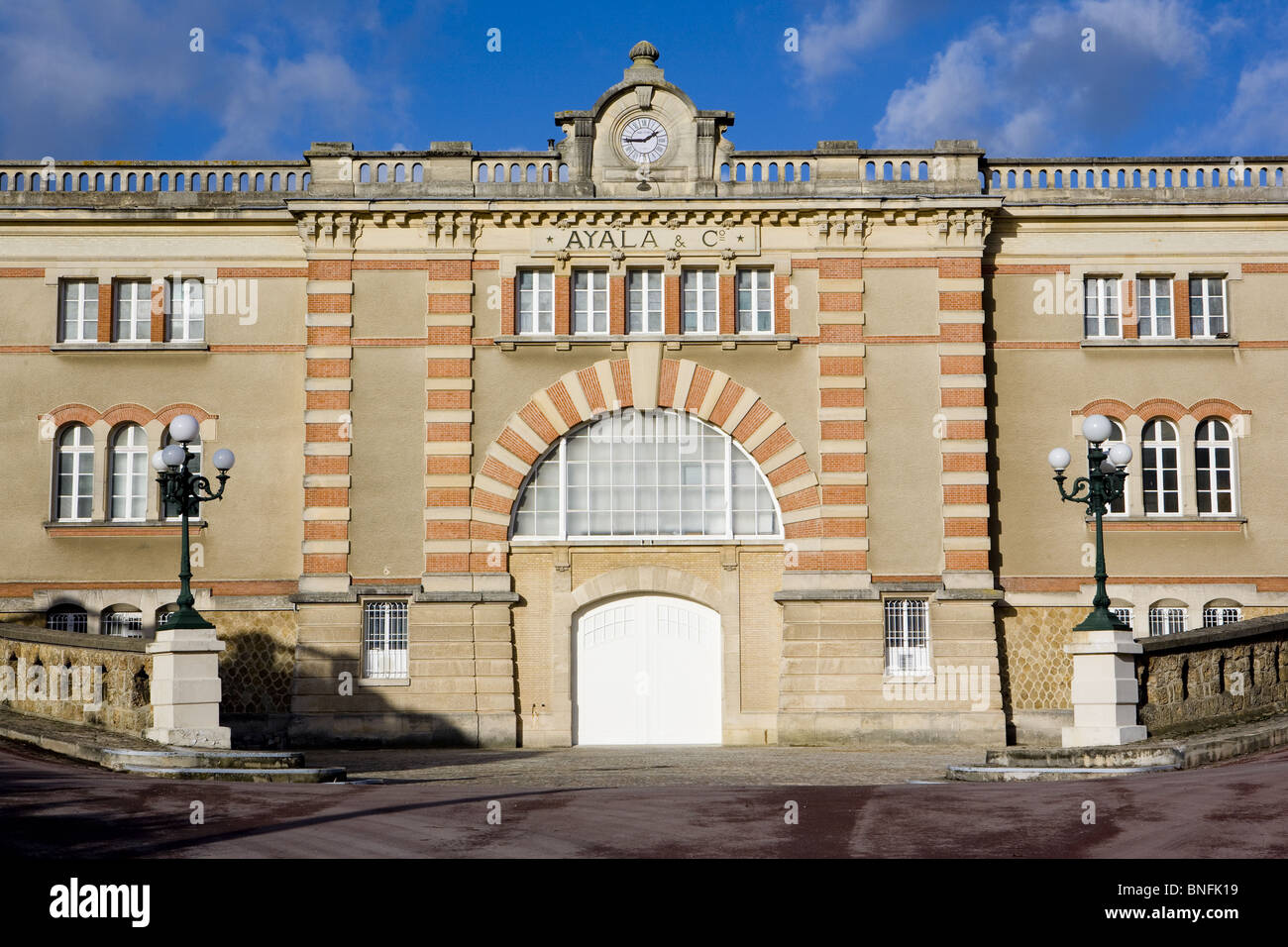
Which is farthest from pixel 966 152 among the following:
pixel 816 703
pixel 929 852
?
pixel 929 852

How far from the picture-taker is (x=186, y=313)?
26.0m

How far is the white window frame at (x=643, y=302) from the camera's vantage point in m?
25.5

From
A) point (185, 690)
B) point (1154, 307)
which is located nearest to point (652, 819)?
point (185, 690)

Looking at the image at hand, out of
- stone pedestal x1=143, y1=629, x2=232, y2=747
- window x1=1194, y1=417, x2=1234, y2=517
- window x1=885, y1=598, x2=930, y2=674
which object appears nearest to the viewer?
stone pedestal x1=143, y1=629, x2=232, y2=747

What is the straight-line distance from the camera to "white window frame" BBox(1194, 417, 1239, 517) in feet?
83.0

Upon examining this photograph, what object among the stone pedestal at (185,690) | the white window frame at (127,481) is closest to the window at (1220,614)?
the stone pedestal at (185,690)

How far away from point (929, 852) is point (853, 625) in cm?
1398

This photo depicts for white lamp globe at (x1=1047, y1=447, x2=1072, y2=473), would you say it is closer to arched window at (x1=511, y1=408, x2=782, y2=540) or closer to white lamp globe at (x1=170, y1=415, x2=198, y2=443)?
arched window at (x1=511, y1=408, x2=782, y2=540)

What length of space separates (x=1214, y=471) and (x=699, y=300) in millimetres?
9301

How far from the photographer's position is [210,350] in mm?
25688

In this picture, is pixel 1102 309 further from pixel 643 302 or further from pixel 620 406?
pixel 620 406

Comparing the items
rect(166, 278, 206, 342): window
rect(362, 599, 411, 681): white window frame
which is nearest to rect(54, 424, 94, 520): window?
rect(166, 278, 206, 342): window

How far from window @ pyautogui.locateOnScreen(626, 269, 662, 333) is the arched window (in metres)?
1.50
